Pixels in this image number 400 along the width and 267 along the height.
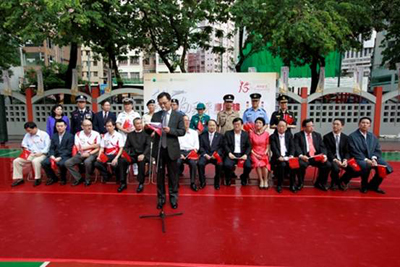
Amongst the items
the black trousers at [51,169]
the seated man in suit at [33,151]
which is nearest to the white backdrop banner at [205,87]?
the seated man in suit at [33,151]

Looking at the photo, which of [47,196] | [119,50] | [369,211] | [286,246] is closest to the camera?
[286,246]

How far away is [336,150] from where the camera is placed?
508 cm

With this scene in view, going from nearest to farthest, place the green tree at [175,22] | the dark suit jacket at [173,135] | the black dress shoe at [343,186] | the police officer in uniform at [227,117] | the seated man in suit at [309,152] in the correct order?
1. the dark suit jacket at [173,135]
2. the seated man in suit at [309,152]
3. the black dress shoe at [343,186]
4. the police officer in uniform at [227,117]
5. the green tree at [175,22]

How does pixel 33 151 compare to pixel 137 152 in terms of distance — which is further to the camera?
pixel 33 151

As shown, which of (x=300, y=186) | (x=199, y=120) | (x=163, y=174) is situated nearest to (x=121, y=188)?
(x=163, y=174)

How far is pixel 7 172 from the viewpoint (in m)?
6.40

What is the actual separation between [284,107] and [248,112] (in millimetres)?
700

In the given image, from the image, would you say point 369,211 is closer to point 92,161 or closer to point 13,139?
point 92,161

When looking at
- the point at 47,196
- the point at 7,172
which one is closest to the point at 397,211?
the point at 47,196

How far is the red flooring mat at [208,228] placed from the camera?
9.76ft

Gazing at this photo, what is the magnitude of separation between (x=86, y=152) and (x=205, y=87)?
4.14 metres

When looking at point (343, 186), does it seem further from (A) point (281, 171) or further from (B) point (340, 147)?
(A) point (281, 171)

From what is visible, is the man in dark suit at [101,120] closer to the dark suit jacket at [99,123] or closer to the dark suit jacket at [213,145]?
the dark suit jacket at [99,123]

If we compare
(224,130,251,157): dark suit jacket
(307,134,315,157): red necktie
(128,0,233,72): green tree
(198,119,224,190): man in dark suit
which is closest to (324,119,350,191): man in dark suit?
(307,134,315,157): red necktie
